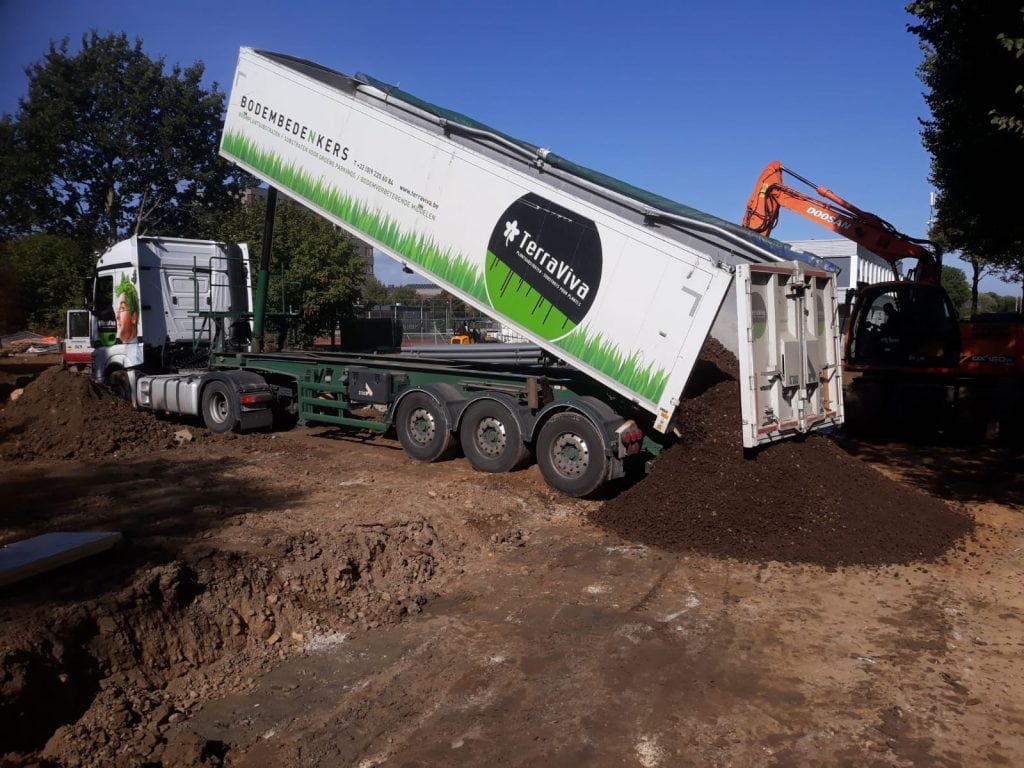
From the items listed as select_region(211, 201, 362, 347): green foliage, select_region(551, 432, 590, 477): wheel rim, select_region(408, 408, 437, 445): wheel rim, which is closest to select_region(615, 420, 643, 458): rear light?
select_region(551, 432, 590, 477): wheel rim

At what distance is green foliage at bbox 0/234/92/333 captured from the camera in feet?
109

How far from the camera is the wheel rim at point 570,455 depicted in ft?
29.7

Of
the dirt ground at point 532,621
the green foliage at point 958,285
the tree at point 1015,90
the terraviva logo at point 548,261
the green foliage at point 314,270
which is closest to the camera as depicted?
the dirt ground at point 532,621

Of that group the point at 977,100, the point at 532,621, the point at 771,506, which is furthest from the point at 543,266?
the point at 977,100

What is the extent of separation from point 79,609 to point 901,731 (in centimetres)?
469

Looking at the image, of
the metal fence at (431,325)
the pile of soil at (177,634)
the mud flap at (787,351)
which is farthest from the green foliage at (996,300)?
the pile of soil at (177,634)

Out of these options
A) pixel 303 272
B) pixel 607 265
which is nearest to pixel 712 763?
pixel 607 265

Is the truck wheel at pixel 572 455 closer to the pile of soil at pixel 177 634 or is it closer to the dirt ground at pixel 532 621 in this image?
the dirt ground at pixel 532 621

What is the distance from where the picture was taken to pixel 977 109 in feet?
36.3

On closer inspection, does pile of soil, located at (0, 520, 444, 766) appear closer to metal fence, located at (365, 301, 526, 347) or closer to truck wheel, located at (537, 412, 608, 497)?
truck wheel, located at (537, 412, 608, 497)

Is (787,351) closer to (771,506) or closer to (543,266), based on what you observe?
(771,506)

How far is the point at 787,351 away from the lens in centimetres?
840

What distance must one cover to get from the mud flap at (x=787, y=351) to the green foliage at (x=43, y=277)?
31452mm

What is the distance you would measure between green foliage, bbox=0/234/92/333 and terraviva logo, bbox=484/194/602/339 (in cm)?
2874
